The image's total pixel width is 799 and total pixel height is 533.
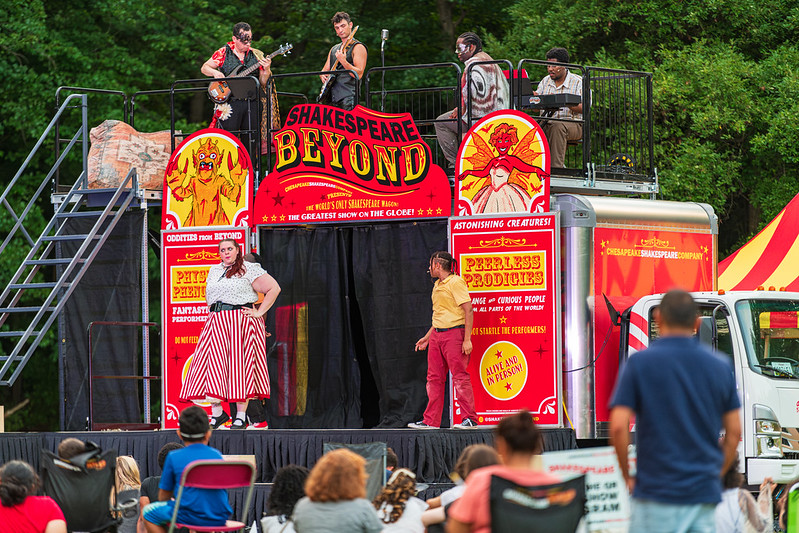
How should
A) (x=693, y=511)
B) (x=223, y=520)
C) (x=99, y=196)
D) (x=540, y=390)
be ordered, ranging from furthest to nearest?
(x=99, y=196) < (x=540, y=390) < (x=223, y=520) < (x=693, y=511)

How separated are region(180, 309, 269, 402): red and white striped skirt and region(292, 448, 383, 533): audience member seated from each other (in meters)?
6.24

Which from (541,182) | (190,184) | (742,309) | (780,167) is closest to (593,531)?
(742,309)

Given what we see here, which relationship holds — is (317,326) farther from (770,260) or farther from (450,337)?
(770,260)

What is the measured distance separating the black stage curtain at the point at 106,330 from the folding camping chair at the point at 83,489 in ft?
20.9

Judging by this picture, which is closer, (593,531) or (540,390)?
(593,531)

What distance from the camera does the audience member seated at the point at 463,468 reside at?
665 cm

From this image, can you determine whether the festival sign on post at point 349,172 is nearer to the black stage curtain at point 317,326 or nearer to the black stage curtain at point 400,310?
the black stage curtain at point 400,310

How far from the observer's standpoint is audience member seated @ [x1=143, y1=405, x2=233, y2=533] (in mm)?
8078

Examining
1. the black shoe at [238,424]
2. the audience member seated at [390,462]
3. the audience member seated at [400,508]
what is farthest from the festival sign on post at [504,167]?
the audience member seated at [400,508]

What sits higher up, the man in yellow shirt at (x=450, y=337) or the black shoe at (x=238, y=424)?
the man in yellow shirt at (x=450, y=337)

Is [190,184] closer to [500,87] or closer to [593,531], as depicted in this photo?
[500,87]

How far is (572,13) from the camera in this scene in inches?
838

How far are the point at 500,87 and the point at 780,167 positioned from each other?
9190mm

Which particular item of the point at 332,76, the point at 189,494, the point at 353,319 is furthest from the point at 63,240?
the point at 189,494
